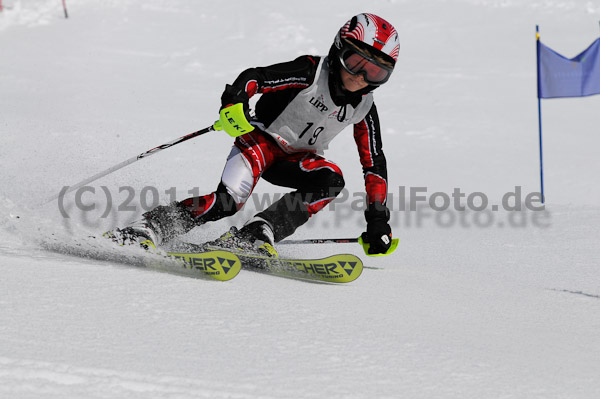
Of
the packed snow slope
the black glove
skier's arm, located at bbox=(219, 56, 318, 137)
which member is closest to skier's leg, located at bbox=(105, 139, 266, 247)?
skier's arm, located at bbox=(219, 56, 318, 137)

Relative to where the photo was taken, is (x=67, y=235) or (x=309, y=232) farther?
(x=309, y=232)

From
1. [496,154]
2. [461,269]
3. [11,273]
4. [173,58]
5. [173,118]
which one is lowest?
[461,269]

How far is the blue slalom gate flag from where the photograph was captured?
22.7ft

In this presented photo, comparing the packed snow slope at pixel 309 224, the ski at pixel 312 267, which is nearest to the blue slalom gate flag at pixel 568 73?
the packed snow slope at pixel 309 224

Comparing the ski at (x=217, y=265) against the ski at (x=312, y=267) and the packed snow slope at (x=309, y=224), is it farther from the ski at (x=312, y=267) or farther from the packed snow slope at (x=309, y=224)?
the ski at (x=312, y=267)

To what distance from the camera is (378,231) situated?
3805 millimetres

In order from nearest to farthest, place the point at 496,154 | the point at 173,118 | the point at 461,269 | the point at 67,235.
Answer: the point at 67,235 → the point at 461,269 → the point at 496,154 → the point at 173,118

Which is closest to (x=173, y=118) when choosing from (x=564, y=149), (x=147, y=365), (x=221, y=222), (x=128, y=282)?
(x=221, y=222)

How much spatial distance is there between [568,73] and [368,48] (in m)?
4.36

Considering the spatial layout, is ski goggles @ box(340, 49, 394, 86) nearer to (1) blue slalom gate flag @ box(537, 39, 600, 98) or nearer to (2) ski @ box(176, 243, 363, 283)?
(2) ski @ box(176, 243, 363, 283)

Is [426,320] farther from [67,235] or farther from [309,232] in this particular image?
[309,232]

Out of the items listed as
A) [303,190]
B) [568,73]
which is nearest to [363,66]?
[303,190]

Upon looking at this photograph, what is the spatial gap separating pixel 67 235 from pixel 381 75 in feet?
6.21

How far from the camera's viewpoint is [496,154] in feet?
30.1
